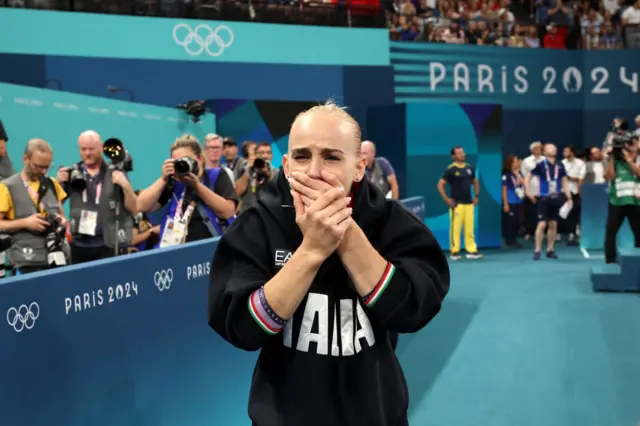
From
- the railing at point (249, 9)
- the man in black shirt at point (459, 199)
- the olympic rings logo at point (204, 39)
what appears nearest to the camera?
the railing at point (249, 9)

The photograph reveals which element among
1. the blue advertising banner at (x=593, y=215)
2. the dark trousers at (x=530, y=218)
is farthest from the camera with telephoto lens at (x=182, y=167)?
the dark trousers at (x=530, y=218)

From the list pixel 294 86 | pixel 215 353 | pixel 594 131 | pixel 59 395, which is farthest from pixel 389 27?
pixel 59 395

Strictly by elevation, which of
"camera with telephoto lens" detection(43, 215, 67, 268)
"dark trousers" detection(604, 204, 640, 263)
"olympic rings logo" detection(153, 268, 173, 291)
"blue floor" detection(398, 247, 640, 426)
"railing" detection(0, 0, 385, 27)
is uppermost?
"railing" detection(0, 0, 385, 27)

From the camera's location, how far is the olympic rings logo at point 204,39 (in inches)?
518

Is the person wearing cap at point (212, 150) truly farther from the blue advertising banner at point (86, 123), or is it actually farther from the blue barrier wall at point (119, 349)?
the blue advertising banner at point (86, 123)

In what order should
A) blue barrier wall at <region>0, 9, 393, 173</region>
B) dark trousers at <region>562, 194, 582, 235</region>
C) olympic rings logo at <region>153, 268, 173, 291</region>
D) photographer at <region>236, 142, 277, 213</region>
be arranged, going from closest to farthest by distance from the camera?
olympic rings logo at <region>153, 268, 173, 291</region> < photographer at <region>236, 142, 277, 213</region> < blue barrier wall at <region>0, 9, 393, 173</region> < dark trousers at <region>562, 194, 582, 235</region>

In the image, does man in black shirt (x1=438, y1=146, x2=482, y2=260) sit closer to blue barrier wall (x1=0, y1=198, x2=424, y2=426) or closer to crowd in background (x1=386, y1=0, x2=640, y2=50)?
crowd in background (x1=386, y1=0, x2=640, y2=50)

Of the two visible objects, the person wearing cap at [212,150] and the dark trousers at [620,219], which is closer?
the person wearing cap at [212,150]

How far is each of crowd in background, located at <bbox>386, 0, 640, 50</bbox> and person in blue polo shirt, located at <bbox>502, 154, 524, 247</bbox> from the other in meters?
2.93

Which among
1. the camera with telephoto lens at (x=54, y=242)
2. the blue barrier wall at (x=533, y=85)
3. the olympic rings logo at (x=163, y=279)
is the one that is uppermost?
the blue barrier wall at (x=533, y=85)

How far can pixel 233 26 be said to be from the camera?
533 inches

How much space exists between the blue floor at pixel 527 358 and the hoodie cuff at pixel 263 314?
3.20 metres

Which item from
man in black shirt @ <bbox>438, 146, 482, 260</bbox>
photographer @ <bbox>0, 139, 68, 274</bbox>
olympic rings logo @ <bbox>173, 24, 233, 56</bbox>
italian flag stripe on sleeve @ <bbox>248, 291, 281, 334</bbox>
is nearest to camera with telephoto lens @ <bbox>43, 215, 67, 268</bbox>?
photographer @ <bbox>0, 139, 68, 274</bbox>

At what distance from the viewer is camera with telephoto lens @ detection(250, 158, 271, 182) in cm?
677
